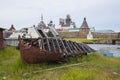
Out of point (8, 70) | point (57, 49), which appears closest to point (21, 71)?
point (8, 70)

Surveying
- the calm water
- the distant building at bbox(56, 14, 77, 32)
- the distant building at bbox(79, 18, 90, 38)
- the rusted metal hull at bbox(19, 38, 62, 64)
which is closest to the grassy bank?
the rusted metal hull at bbox(19, 38, 62, 64)

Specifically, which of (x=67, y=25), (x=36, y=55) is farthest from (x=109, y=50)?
(x=67, y=25)

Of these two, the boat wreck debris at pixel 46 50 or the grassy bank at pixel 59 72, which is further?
the boat wreck debris at pixel 46 50

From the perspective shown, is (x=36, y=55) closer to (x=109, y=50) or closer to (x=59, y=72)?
(x=59, y=72)

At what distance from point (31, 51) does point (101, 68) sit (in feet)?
13.5

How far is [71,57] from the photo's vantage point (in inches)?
651

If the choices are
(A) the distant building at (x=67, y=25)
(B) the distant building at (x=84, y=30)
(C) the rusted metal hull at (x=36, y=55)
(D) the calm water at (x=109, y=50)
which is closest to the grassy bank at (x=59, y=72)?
(C) the rusted metal hull at (x=36, y=55)

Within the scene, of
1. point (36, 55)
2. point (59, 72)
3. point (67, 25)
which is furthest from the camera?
point (67, 25)

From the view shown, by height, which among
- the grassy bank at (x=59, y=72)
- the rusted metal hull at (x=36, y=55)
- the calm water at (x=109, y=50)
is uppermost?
the rusted metal hull at (x=36, y=55)

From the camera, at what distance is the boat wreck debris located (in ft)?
47.7

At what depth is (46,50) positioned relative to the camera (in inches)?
588

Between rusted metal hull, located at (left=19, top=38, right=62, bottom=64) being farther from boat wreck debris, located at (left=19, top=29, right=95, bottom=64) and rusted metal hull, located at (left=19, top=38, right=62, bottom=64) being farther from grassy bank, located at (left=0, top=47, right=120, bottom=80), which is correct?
grassy bank, located at (left=0, top=47, right=120, bottom=80)

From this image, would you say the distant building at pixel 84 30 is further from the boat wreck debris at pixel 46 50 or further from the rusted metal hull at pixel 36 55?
the rusted metal hull at pixel 36 55

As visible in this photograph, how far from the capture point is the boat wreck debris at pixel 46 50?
14539 millimetres
